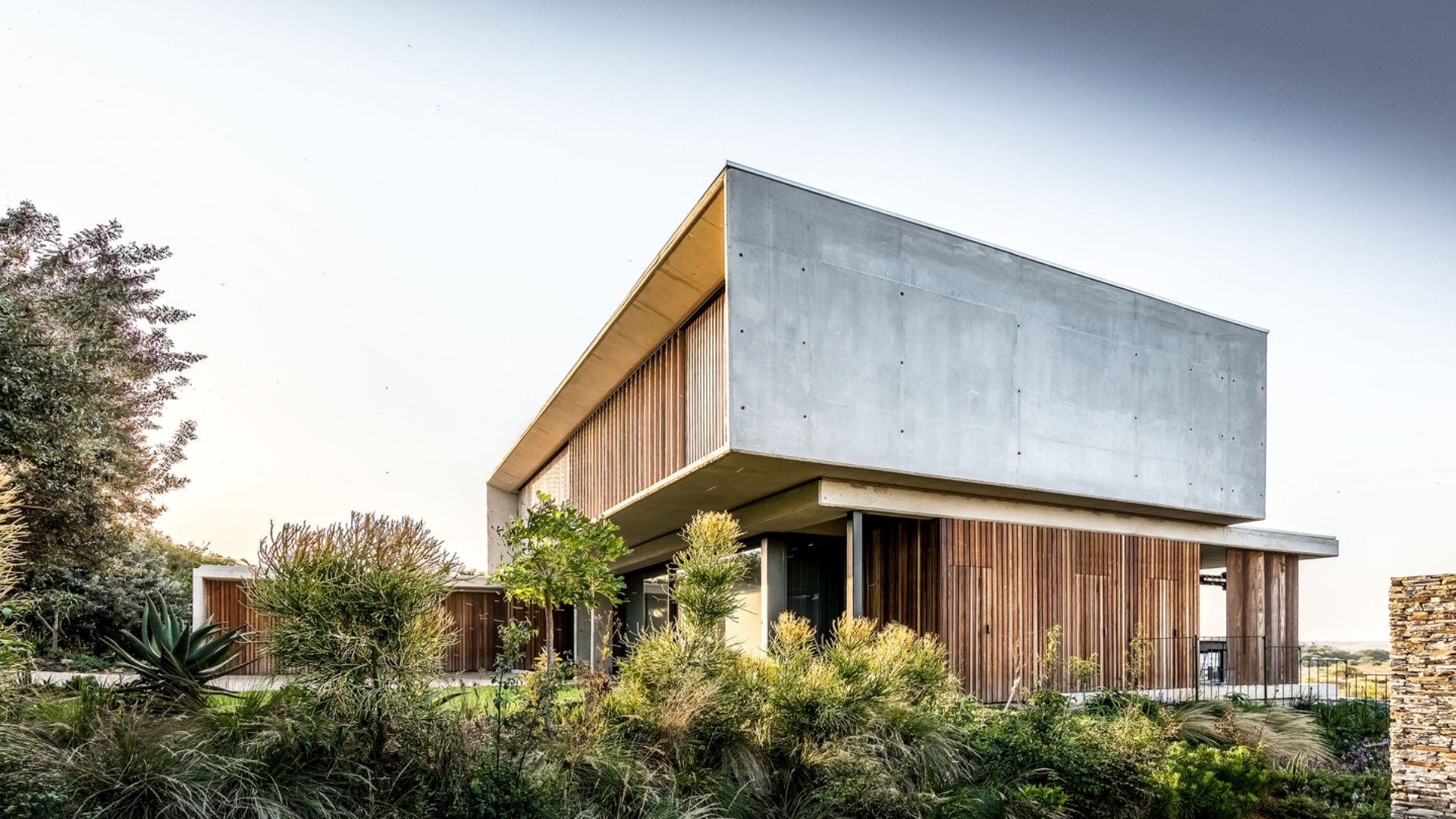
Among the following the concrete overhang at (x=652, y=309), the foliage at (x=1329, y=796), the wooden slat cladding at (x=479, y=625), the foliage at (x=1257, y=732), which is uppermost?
the concrete overhang at (x=652, y=309)

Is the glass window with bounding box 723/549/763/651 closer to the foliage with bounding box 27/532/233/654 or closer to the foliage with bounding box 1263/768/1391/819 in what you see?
the foliage with bounding box 1263/768/1391/819

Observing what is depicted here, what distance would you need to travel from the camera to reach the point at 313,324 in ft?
54.8

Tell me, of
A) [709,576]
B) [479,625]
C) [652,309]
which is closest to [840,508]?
[652,309]

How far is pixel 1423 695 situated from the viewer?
8.51 metres

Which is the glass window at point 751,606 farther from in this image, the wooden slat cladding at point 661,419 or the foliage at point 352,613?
the foliage at point 352,613

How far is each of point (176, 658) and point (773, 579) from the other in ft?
31.5

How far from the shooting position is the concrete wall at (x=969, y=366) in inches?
427

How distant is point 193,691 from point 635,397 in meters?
9.15

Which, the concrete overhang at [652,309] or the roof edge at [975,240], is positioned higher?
the roof edge at [975,240]

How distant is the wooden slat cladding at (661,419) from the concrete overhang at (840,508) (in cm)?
37

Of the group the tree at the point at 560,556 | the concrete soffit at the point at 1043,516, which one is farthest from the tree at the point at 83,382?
the concrete soffit at the point at 1043,516

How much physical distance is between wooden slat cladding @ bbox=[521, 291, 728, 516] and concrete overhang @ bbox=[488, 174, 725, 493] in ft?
0.69

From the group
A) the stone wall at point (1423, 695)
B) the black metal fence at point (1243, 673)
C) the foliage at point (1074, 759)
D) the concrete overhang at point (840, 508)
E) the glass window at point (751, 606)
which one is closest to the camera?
the stone wall at point (1423, 695)

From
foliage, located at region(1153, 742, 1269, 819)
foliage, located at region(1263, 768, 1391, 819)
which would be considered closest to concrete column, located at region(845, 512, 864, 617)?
foliage, located at region(1153, 742, 1269, 819)
